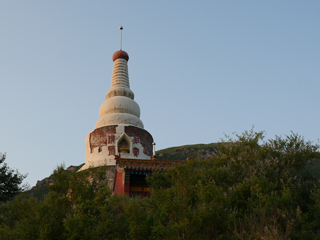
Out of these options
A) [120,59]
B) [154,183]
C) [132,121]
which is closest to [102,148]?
[132,121]

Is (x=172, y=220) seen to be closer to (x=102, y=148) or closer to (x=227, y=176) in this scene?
(x=227, y=176)

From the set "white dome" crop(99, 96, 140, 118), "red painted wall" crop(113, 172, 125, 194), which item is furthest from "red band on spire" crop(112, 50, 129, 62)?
"red painted wall" crop(113, 172, 125, 194)

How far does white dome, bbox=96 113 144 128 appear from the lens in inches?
1096

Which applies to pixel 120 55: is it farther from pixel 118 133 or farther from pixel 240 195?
pixel 240 195

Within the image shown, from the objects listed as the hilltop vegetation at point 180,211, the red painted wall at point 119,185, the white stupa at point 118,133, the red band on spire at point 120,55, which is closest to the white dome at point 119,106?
the white stupa at point 118,133

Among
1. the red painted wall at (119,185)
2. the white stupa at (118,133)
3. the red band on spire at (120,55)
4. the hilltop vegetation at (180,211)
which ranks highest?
the red band on spire at (120,55)

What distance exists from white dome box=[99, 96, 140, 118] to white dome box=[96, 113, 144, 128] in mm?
599

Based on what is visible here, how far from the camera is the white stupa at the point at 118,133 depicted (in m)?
26.1

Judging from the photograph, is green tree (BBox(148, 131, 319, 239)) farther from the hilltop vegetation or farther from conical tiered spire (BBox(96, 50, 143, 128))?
conical tiered spire (BBox(96, 50, 143, 128))

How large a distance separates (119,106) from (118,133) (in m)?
3.18

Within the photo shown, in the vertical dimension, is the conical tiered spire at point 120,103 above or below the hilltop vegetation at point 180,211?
above

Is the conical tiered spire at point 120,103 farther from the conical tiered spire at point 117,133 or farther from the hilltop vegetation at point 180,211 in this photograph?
the hilltop vegetation at point 180,211

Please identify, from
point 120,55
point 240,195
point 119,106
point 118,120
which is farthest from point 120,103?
point 240,195

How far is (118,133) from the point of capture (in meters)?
26.7
